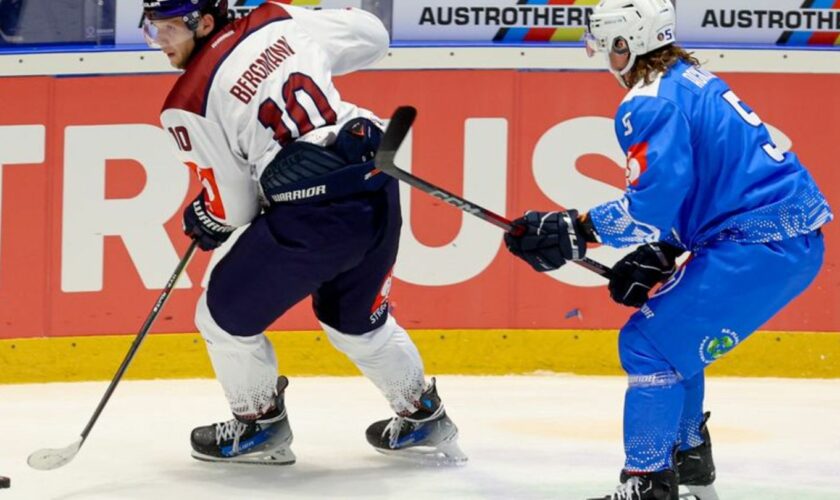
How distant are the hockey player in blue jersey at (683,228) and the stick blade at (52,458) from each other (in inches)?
55.1

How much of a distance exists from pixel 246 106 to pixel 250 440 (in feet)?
3.24

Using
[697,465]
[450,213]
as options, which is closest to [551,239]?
[697,465]

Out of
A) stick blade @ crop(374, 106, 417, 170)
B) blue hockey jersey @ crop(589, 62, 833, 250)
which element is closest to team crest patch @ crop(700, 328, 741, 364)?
blue hockey jersey @ crop(589, 62, 833, 250)

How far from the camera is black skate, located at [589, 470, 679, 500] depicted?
3.54 meters

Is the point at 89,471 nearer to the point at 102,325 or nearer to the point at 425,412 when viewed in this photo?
the point at 425,412

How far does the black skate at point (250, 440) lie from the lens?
4383 millimetres

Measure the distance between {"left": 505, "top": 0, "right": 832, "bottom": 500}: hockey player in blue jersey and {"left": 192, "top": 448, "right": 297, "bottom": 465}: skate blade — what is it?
1191 millimetres

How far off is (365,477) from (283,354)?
1800mm

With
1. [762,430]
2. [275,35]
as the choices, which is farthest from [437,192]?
[762,430]

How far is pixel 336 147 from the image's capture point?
4.04m

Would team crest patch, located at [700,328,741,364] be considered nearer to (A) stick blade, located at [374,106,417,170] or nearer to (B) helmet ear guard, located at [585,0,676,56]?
(B) helmet ear guard, located at [585,0,676,56]

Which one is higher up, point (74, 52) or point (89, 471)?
point (74, 52)

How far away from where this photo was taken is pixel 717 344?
3.52 m

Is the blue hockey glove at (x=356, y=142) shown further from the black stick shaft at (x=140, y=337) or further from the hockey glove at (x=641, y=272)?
the hockey glove at (x=641, y=272)
